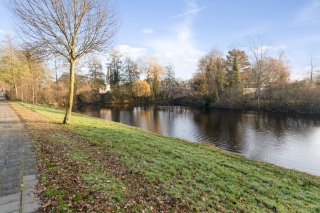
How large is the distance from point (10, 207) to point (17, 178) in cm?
111

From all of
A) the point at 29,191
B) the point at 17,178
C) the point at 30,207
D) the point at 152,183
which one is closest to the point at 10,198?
the point at 29,191

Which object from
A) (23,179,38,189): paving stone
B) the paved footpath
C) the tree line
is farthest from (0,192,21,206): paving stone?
the tree line

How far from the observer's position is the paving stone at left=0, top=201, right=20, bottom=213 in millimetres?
2953

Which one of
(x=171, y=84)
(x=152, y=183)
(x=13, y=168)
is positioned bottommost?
(x=152, y=183)

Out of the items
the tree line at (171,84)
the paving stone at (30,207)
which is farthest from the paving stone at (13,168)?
the tree line at (171,84)

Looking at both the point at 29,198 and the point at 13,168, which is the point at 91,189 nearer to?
the point at 29,198

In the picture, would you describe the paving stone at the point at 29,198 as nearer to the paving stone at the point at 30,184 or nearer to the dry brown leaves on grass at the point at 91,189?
the dry brown leaves on grass at the point at 91,189

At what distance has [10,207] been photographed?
3.02m

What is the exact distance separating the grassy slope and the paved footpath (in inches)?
8.5

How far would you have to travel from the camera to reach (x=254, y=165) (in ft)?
25.7

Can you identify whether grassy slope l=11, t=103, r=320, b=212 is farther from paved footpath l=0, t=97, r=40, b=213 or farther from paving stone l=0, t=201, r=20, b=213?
paving stone l=0, t=201, r=20, b=213

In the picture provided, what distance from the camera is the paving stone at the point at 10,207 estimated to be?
116 inches

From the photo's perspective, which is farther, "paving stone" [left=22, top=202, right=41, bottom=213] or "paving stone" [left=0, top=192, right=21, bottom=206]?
"paving stone" [left=0, top=192, right=21, bottom=206]

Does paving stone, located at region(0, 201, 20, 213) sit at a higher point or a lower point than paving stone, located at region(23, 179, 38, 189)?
lower
